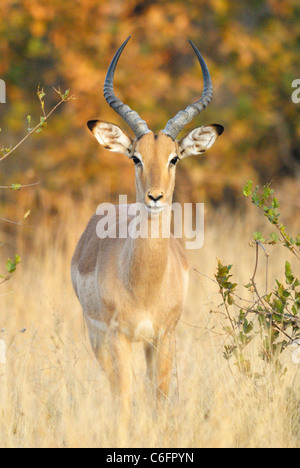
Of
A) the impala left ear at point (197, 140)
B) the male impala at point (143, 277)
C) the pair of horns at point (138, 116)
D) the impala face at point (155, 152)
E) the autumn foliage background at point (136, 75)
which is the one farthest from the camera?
the autumn foliage background at point (136, 75)

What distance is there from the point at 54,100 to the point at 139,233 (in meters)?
7.73

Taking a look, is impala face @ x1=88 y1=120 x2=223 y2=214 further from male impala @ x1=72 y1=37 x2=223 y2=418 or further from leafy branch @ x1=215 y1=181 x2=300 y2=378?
leafy branch @ x1=215 y1=181 x2=300 y2=378

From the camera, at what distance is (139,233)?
500cm

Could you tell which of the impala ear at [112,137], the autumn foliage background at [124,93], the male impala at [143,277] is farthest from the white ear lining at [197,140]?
the autumn foliage background at [124,93]

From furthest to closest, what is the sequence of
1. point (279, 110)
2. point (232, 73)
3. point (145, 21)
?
point (279, 110), point (232, 73), point (145, 21)

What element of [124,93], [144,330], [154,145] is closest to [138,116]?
[154,145]

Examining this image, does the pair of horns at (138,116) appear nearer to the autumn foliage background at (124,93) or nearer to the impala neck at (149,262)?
the impala neck at (149,262)

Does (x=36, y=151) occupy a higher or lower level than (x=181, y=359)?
higher

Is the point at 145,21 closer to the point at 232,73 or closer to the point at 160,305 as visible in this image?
the point at 232,73

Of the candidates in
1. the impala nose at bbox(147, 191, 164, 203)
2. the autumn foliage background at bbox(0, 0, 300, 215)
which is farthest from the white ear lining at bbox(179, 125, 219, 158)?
the autumn foliage background at bbox(0, 0, 300, 215)

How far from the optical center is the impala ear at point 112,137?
5.21 meters

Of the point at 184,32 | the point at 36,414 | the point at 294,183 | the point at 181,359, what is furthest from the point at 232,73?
the point at 36,414
